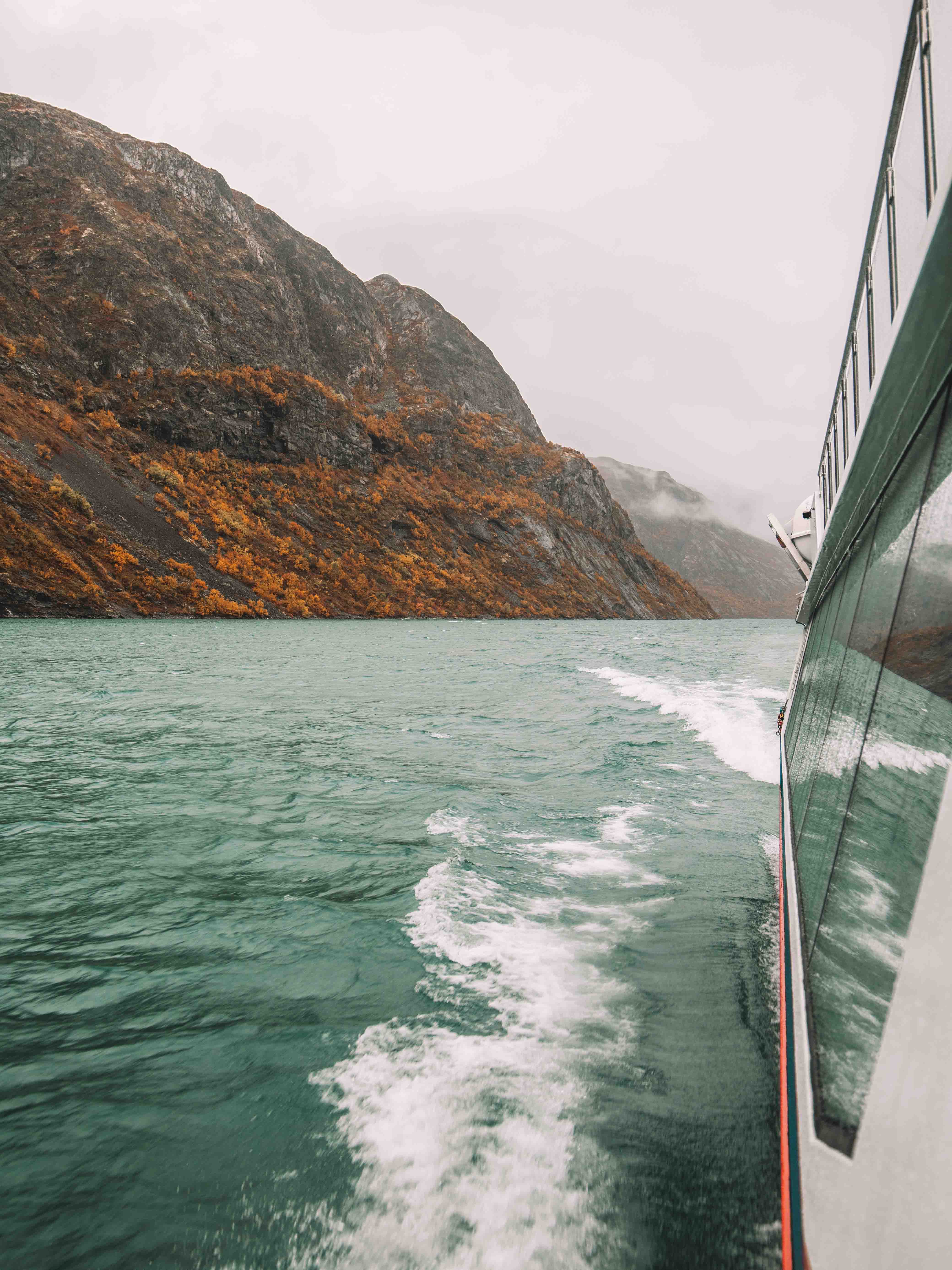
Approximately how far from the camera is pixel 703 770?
14836mm

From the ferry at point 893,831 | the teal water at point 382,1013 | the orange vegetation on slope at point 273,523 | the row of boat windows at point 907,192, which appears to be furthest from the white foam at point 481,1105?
the orange vegetation on slope at point 273,523

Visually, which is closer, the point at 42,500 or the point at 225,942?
the point at 225,942

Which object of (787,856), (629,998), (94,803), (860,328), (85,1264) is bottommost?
(94,803)

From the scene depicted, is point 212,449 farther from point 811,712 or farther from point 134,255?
point 811,712

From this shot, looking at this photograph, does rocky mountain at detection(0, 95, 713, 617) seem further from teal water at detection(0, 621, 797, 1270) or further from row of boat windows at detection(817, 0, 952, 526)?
row of boat windows at detection(817, 0, 952, 526)

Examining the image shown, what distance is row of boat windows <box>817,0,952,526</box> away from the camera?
9.56 ft

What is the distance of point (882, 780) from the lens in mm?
Result: 2893

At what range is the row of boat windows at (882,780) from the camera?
2.26 m

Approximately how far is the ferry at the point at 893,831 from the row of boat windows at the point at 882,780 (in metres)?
0.01

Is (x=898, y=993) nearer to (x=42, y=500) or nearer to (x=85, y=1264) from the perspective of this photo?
(x=85, y=1264)

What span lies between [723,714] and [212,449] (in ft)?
375

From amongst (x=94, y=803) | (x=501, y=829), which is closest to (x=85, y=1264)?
(x=501, y=829)

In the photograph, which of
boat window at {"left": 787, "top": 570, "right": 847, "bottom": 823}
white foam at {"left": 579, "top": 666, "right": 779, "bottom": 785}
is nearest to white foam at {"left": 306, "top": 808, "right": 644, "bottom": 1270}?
boat window at {"left": 787, "top": 570, "right": 847, "bottom": 823}

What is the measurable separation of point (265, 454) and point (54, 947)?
428 feet
